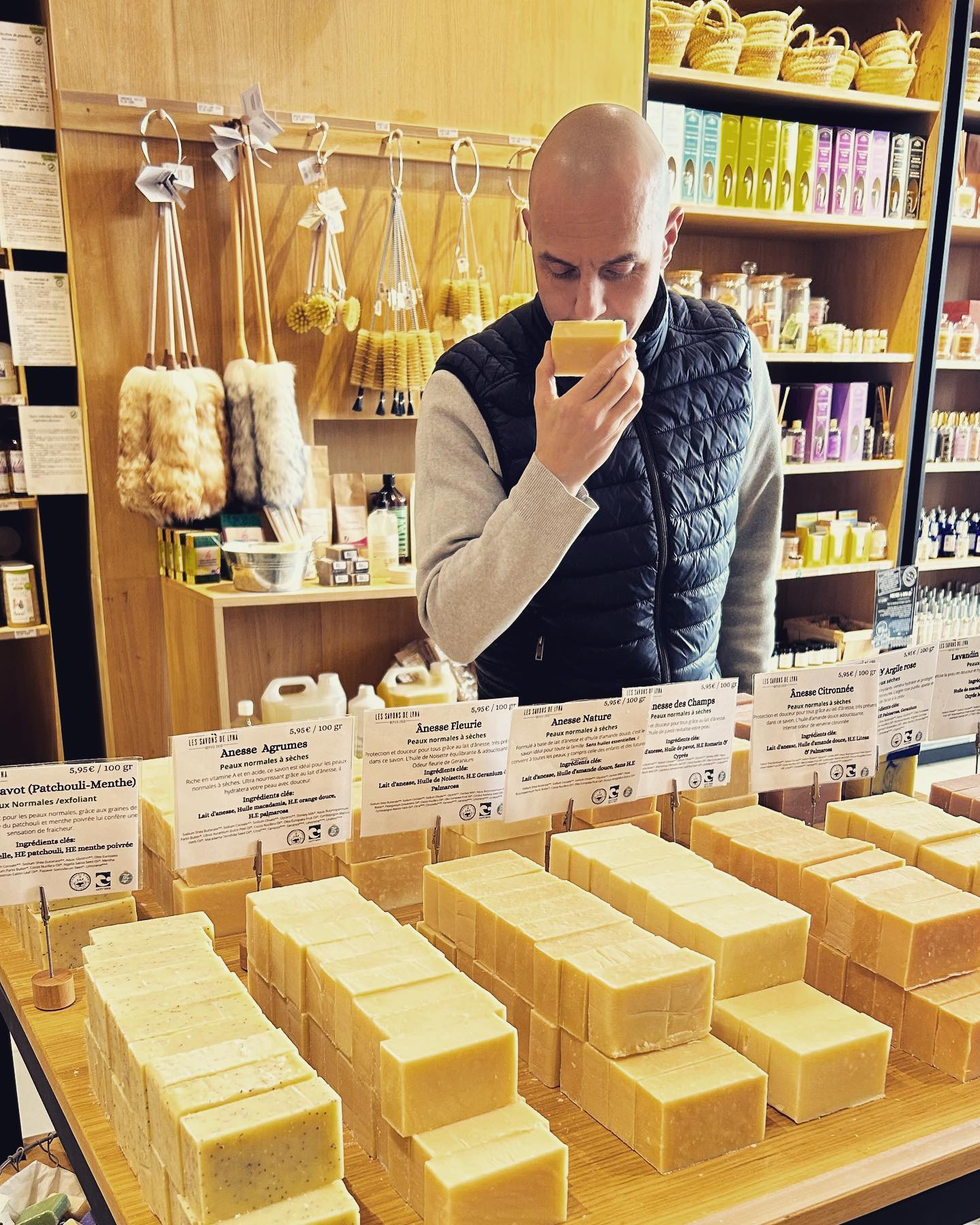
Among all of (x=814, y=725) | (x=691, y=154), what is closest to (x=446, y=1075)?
(x=814, y=725)

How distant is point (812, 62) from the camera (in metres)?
3.87

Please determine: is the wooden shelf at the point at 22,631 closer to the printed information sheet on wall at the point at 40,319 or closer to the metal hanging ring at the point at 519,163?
the printed information sheet on wall at the point at 40,319

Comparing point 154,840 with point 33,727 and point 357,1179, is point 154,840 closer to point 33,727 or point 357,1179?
point 357,1179

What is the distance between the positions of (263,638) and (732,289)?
7.15 feet

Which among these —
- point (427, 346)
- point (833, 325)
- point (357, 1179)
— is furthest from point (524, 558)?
point (833, 325)

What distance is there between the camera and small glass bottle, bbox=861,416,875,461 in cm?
441

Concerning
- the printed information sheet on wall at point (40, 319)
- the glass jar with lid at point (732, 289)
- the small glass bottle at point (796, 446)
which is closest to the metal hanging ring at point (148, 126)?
the printed information sheet on wall at point (40, 319)

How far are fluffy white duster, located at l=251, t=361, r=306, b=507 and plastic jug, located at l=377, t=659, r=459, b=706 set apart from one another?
2.18 feet

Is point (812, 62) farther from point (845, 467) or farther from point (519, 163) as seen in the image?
point (845, 467)

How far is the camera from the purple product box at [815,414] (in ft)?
14.0

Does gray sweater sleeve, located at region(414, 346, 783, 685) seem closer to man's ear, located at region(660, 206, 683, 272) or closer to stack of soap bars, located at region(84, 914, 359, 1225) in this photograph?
man's ear, located at region(660, 206, 683, 272)

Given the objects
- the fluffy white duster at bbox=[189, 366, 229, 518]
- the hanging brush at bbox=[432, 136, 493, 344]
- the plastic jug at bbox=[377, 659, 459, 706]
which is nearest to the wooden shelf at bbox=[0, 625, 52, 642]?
the fluffy white duster at bbox=[189, 366, 229, 518]

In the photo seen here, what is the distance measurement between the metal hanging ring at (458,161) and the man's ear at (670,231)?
Answer: 6.52 ft

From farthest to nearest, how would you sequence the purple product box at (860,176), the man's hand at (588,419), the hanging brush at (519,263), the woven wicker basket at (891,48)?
the purple product box at (860,176) → the woven wicker basket at (891,48) → the hanging brush at (519,263) → the man's hand at (588,419)
